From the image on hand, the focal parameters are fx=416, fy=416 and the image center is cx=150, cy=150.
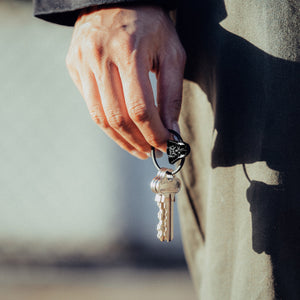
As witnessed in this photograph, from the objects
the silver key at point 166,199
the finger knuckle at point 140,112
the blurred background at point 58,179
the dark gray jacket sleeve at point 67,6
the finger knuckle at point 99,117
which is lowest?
the blurred background at point 58,179

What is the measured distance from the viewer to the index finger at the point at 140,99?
688 mm

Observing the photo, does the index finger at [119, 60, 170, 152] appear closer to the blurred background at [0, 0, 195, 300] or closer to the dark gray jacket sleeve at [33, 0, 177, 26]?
the dark gray jacket sleeve at [33, 0, 177, 26]

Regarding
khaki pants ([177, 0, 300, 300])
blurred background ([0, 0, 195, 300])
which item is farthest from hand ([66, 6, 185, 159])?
blurred background ([0, 0, 195, 300])

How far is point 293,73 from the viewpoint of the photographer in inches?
28.5

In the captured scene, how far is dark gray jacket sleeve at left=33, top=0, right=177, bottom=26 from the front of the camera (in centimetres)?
75

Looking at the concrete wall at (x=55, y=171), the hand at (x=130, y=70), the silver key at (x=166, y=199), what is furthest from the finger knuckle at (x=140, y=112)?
the concrete wall at (x=55, y=171)

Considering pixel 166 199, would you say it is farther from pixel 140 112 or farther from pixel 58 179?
pixel 58 179

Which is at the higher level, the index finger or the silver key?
the index finger

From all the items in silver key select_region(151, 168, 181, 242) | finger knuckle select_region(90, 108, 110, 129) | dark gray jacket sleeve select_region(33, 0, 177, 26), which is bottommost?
silver key select_region(151, 168, 181, 242)

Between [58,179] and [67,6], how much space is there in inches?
99.4

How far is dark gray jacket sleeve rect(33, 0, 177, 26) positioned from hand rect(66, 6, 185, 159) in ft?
0.04

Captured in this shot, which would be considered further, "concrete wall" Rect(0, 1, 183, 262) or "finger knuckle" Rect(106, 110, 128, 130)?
"concrete wall" Rect(0, 1, 183, 262)

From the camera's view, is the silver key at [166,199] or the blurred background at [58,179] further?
the blurred background at [58,179]

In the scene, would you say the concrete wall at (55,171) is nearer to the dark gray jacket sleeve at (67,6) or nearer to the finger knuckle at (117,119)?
the dark gray jacket sleeve at (67,6)
